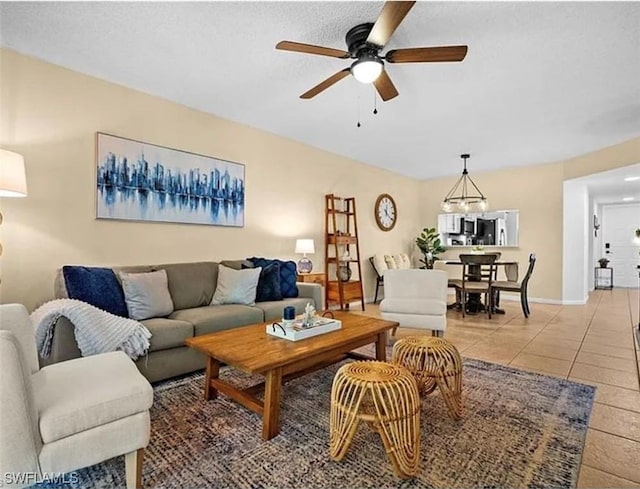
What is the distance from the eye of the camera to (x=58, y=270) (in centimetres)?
284

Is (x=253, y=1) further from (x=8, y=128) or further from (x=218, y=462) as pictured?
(x=218, y=462)

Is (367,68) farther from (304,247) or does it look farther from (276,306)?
(304,247)

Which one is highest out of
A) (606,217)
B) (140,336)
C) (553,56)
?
(553,56)

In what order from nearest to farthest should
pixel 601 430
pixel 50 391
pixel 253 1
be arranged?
pixel 50 391 < pixel 601 430 < pixel 253 1

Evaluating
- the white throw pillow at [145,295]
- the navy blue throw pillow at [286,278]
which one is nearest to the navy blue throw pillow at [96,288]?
the white throw pillow at [145,295]

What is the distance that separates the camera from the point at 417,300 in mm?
3752

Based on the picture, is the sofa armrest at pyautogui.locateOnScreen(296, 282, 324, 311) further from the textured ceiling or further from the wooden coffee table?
the textured ceiling

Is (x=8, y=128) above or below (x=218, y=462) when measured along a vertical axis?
above

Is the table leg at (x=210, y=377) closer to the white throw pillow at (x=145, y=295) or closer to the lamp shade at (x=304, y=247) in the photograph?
the white throw pillow at (x=145, y=295)

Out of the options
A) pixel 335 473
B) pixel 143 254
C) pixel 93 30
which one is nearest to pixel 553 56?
pixel 335 473

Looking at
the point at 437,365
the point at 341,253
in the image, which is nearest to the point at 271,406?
the point at 437,365

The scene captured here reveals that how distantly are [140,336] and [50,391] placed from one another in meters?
0.97

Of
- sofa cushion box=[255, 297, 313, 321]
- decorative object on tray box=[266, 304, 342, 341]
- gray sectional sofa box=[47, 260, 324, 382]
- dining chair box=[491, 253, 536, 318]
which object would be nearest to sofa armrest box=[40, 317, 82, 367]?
gray sectional sofa box=[47, 260, 324, 382]

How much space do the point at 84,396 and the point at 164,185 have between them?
264 cm
